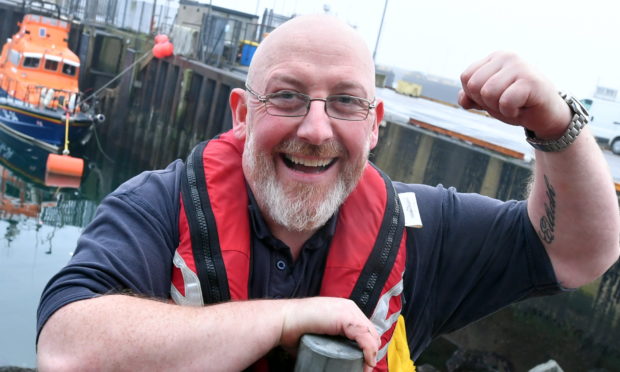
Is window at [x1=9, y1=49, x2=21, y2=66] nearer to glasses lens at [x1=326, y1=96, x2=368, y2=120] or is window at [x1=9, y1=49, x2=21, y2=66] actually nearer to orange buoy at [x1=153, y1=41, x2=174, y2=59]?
orange buoy at [x1=153, y1=41, x2=174, y2=59]

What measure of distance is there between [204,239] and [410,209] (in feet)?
2.59

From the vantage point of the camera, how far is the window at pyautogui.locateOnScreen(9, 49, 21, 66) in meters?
23.0

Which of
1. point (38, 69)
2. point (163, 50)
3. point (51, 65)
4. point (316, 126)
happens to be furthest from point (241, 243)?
point (51, 65)

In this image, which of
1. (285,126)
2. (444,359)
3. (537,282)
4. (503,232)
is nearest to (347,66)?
(285,126)

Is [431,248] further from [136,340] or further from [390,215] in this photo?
[136,340]

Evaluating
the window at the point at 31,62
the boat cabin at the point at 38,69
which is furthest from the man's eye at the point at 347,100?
the window at the point at 31,62

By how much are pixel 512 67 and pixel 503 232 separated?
74cm

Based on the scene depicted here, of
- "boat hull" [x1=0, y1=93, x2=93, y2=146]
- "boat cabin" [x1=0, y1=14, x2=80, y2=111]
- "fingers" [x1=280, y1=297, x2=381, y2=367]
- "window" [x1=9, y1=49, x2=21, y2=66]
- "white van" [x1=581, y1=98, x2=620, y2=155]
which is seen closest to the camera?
"fingers" [x1=280, y1=297, x2=381, y2=367]

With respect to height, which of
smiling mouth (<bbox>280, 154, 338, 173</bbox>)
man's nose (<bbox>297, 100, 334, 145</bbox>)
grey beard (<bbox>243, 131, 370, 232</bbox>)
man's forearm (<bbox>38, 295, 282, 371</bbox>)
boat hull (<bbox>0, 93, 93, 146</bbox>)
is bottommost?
boat hull (<bbox>0, 93, 93, 146</bbox>)

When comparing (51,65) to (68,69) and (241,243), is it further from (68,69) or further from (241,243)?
(241,243)

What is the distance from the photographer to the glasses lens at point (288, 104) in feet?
6.86

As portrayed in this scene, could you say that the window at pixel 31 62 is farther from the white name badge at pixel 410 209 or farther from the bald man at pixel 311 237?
the white name badge at pixel 410 209

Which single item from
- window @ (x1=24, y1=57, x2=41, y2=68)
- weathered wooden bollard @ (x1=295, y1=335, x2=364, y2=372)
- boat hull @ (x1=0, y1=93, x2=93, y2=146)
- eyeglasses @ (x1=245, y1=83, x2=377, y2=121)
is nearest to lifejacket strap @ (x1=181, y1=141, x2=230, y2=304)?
eyeglasses @ (x1=245, y1=83, x2=377, y2=121)

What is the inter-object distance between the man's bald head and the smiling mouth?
273 millimetres
